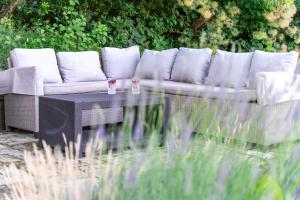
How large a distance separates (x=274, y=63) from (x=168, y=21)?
3871 mm

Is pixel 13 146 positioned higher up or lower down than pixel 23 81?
lower down

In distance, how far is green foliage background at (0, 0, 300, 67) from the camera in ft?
26.0

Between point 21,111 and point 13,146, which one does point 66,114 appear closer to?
point 13,146

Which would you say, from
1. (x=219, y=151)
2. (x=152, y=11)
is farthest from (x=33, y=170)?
(x=152, y=11)

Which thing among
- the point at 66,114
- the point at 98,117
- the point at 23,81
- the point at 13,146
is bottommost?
the point at 13,146

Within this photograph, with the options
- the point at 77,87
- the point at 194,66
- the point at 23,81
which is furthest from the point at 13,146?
the point at 194,66

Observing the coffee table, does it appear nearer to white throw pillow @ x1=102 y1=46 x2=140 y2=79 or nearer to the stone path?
the stone path

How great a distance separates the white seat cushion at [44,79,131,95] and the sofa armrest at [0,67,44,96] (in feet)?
0.42

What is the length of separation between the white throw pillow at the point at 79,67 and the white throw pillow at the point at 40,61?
12 cm

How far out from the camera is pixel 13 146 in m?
4.70

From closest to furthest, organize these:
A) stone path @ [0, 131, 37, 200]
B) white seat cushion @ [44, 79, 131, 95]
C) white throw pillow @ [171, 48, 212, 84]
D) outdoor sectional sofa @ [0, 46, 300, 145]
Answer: stone path @ [0, 131, 37, 200] → outdoor sectional sofa @ [0, 46, 300, 145] → white seat cushion @ [44, 79, 131, 95] → white throw pillow @ [171, 48, 212, 84]

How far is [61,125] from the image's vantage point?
4.49 meters

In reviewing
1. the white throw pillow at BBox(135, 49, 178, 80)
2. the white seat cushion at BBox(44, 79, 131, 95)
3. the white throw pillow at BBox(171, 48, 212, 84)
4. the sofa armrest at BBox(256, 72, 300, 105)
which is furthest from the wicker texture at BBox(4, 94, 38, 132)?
the sofa armrest at BBox(256, 72, 300, 105)

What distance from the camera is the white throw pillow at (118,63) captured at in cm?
649
